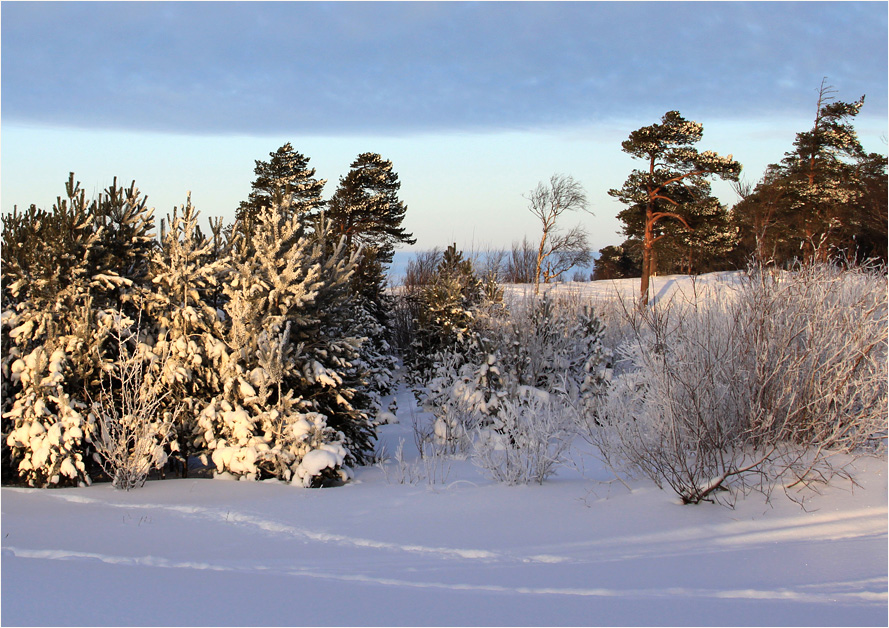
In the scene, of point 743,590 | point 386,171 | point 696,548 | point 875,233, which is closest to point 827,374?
point 696,548

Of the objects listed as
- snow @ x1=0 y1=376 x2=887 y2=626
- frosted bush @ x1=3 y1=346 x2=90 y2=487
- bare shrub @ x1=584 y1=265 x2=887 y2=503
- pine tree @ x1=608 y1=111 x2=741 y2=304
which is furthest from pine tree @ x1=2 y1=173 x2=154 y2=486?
pine tree @ x1=608 y1=111 x2=741 y2=304

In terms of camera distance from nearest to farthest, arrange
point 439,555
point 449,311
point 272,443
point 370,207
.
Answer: point 439,555 → point 272,443 → point 449,311 → point 370,207

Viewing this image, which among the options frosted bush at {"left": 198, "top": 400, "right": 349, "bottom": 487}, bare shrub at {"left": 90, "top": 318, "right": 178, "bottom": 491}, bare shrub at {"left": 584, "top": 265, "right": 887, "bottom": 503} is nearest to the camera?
bare shrub at {"left": 584, "top": 265, "right": 887, "bottom": 503}

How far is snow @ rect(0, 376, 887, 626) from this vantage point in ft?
13.3

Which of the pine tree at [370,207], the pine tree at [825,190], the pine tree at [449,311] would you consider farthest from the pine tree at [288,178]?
the pine tree at [825,190]

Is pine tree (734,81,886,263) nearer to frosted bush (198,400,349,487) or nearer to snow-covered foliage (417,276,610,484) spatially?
snow-covered foliage (417,276,610,484)

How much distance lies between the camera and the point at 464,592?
4.53m

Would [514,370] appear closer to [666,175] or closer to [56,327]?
[56,327]

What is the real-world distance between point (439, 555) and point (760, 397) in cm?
387

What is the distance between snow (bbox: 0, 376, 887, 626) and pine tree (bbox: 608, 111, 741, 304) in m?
26.0

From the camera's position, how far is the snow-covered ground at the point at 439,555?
4059mm

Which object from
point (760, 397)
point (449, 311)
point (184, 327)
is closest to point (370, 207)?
point (449, 311)

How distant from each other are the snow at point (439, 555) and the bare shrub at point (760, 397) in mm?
362

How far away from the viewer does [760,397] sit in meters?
7.22
